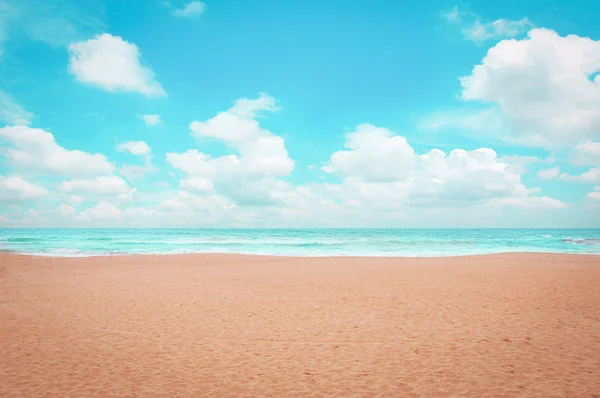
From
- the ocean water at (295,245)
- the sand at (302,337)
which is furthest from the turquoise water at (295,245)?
the sand at (302,337)

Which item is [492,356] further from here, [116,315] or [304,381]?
[116,315]

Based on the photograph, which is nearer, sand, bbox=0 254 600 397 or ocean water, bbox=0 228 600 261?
sand, bbox=0 254 600 397

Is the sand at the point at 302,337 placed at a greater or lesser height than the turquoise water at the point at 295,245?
greater

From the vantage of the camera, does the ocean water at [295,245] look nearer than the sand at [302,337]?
No

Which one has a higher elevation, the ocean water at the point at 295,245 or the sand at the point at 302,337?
the sand at the point at 302,337

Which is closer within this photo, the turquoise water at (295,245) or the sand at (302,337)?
the sand at (302,337)

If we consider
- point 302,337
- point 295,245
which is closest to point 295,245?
point 295,245

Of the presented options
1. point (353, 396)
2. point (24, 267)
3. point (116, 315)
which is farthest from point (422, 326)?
point (24, 267)

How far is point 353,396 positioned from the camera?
5.86 m

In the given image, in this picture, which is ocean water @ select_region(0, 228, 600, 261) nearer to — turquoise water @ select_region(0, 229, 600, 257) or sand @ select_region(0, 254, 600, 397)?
turquoise water @ select_region(0, 229, 600, 257)

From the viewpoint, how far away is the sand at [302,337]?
633 cm

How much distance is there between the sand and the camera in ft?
20.8

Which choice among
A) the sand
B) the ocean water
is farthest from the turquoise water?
the sand

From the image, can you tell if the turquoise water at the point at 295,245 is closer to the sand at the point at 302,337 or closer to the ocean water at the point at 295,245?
the ocean water at the point at 295,245
